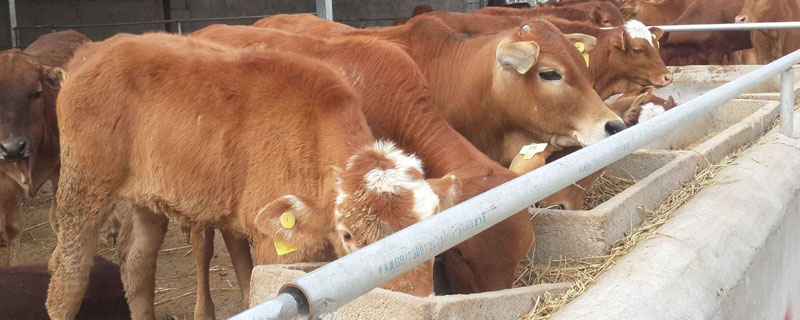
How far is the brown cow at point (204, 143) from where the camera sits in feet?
11.6

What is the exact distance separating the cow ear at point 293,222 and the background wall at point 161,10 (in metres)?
15.1

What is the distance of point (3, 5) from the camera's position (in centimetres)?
1758

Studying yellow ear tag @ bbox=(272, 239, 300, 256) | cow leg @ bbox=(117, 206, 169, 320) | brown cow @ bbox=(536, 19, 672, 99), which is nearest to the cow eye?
brown cow @ bbox=(536, 19, 672, 99)

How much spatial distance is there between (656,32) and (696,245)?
434cm

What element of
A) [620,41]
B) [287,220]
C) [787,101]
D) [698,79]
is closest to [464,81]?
[620,41]

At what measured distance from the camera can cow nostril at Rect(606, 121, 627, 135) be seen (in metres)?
4.70

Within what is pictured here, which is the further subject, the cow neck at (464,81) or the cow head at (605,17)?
the cow head at (605,17)

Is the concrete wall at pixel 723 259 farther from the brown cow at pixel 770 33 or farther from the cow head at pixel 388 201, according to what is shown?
the brown cow at pixel 770 33

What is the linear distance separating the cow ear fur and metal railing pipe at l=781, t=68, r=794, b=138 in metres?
3.59

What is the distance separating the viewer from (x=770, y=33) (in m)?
11.1

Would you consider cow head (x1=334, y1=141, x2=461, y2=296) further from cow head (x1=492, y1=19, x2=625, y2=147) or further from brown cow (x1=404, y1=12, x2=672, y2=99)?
brown cow (x1=404, y1=12, x2=672, y2=99)

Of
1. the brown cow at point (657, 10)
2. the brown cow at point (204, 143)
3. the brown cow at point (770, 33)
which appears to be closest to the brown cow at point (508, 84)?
the brown cow at point (204, 143)

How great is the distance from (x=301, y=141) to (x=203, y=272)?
193 centimetres

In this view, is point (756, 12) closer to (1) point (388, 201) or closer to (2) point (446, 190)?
(2) point (446, 190)
